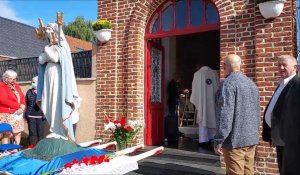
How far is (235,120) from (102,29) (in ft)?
13.9

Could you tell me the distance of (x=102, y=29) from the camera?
23.0ft

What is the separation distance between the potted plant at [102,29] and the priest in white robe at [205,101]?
2233 mm

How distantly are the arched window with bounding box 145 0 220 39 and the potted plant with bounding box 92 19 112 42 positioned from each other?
2.61 ft

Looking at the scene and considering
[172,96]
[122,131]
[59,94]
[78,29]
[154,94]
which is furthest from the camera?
[78,29]

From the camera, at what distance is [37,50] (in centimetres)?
2317

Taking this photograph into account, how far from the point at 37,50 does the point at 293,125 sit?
2354 centimetres

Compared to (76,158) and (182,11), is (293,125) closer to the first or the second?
(76,158)

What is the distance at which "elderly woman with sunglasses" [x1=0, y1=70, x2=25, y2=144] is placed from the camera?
21.6ft

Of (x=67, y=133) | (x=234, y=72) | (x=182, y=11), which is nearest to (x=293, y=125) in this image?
(x=234, y=72)

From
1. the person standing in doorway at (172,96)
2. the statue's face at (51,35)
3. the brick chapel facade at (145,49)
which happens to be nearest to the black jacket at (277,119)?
the brick chapel facade at (145,49)

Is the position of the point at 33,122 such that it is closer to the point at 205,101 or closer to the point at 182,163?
the point at 182,163

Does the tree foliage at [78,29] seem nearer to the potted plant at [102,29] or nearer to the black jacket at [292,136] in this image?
the potted plant at [102,29]

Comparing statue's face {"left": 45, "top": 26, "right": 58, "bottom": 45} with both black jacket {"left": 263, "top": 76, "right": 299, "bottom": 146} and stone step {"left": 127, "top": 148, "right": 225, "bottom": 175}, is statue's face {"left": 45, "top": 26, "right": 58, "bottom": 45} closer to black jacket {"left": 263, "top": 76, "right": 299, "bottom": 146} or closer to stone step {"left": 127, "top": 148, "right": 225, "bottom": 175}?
stone step {"left": 127, "top": 148, "right": 225, "bottom": 175}

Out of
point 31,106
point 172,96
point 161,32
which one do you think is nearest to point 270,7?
point 161,32
